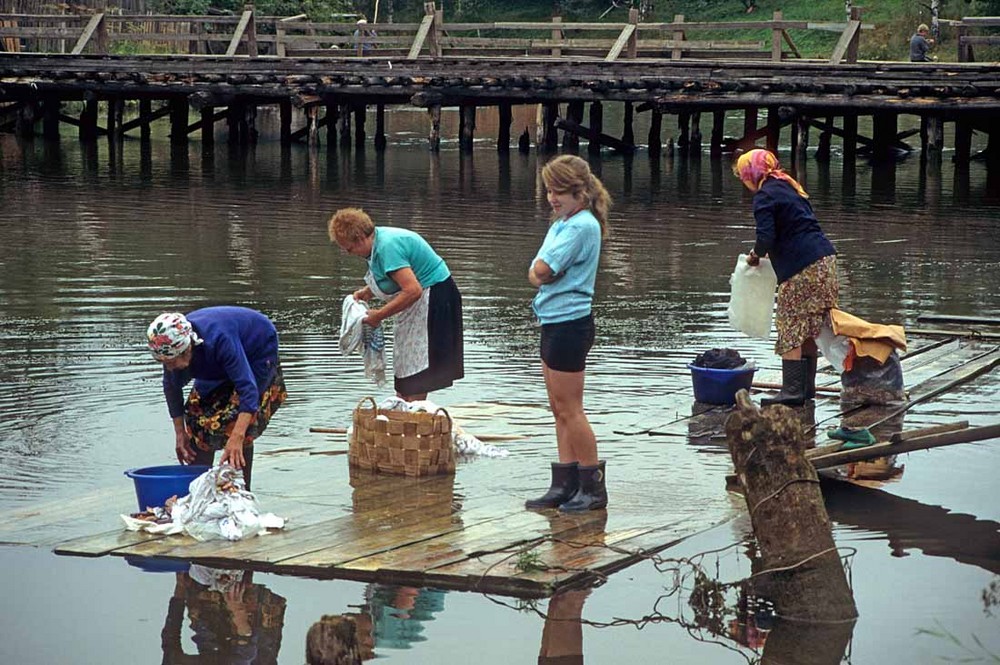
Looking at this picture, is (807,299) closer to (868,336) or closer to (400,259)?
(868,336)

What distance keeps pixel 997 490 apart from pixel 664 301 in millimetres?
7510

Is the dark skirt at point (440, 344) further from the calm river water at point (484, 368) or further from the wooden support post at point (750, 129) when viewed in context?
the wooden support post at point (750, 129)

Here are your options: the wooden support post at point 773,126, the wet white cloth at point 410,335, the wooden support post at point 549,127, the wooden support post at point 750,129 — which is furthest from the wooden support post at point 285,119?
the wet white cloth at point 410,335

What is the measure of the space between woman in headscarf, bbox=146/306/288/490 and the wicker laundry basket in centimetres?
81

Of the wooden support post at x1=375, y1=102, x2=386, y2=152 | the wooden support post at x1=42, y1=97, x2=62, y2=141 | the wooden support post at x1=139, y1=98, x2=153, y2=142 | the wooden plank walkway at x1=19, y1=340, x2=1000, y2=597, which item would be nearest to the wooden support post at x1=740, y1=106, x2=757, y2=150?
the wooden support post at x1=375, y1=102, x2=386, y2=152

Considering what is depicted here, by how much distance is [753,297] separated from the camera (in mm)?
9602

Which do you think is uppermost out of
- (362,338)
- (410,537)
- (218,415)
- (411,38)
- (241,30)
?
(241,30)

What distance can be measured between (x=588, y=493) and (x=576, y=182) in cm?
142

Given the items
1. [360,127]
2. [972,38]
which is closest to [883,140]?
[972,38]

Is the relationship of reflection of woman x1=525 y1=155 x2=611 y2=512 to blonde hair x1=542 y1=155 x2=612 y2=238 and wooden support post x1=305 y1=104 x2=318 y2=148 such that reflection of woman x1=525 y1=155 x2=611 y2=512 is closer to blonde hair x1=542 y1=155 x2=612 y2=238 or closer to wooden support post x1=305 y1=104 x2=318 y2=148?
blonde hair x1=542 y1=155 x2=612 y2=238

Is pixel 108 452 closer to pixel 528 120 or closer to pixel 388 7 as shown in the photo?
pixel 528 120

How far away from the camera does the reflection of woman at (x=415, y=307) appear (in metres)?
8.25

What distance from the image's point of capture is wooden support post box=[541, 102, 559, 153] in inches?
1478

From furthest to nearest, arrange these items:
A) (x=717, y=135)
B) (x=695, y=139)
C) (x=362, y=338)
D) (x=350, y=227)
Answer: (x=717, y=135) → (x=695, y=139) → (x=362, y=338) → (x=350, y=227)
